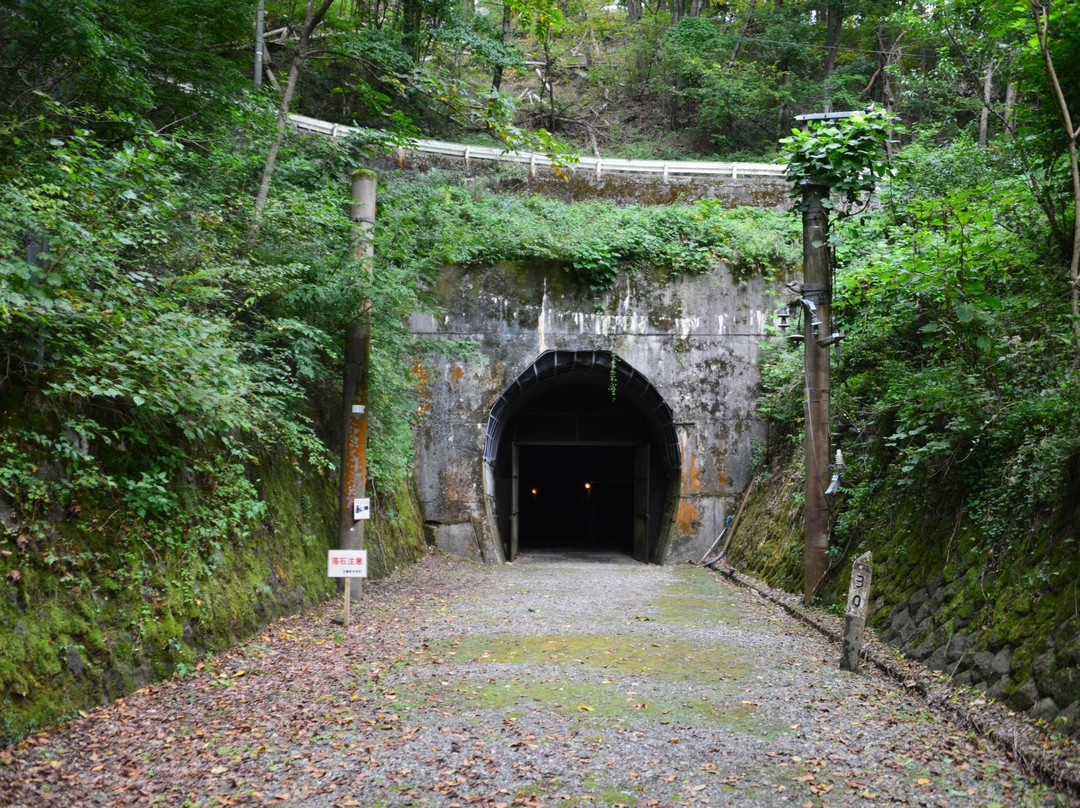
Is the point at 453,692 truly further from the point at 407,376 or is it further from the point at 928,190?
the point at 928,190

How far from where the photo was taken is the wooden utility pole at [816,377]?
30.0ft

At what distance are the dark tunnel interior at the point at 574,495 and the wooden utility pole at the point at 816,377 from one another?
14.2m

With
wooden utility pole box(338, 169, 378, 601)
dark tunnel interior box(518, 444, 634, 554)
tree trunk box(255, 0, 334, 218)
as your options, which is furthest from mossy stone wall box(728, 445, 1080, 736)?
dark tunnel interior box(518, 444, 634, 554)

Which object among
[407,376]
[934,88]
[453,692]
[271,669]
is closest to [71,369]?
[271,669]

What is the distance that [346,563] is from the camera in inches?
317

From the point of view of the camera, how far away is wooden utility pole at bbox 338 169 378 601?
8984 mm

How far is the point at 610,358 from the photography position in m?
15.4

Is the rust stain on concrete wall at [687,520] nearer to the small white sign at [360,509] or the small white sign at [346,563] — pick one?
the small white sign at [360,509]

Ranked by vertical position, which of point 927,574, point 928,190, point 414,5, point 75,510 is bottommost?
point 927,574

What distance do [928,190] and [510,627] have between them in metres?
10.5

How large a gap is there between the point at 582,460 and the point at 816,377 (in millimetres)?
17452

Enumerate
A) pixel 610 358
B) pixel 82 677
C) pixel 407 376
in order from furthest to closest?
1. pixel 610 358
2. pixel 407 376
3. pixel 82 677

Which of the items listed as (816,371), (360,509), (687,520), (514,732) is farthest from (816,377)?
(687,520)

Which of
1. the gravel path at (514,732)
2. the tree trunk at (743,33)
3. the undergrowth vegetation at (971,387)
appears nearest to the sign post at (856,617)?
the gravel path at (514,732)
